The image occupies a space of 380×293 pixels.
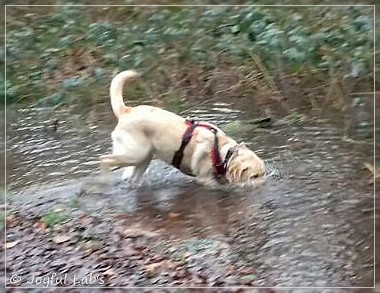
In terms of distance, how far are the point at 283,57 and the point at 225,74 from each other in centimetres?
10

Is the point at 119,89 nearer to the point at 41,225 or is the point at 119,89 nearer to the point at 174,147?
the point at 174,147

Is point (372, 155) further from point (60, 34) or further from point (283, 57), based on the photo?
point (60, 34)

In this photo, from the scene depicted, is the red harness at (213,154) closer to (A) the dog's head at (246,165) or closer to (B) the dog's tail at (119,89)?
(A) the dog's head at (246,165)

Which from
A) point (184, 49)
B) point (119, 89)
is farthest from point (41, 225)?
point (184, 49)

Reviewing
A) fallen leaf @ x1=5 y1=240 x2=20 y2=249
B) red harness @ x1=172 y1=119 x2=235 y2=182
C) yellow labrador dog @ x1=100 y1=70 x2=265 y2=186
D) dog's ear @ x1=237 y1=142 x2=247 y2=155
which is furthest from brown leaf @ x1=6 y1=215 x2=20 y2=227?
dog's ear @ x1=237 y1=142 x2=247 y2=155

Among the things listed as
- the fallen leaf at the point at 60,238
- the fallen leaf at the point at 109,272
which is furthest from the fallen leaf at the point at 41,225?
the fallen leaf at the point at 109,272

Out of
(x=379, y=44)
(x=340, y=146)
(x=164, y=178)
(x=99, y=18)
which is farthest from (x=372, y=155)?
(x=99, y=18)

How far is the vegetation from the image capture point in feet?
5.19

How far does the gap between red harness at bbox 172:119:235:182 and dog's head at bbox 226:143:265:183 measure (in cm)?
2

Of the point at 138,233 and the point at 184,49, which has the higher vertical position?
the point at 184,49

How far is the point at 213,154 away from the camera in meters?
1.63

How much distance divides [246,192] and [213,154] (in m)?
0.10

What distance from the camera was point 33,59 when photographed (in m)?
1.58

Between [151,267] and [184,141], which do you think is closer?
[151,267]
